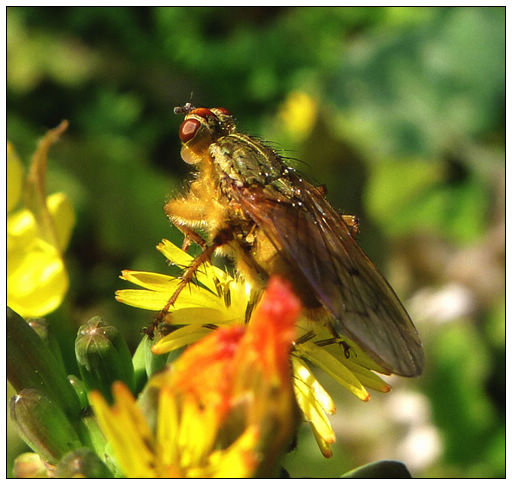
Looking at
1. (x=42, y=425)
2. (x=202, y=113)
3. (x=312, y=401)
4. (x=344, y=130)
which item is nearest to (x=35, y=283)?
(x=42, y=425)

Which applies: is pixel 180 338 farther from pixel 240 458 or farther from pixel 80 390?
pixel 240 458

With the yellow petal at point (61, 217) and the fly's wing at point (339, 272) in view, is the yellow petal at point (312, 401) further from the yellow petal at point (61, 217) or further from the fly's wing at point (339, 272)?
the yellow petal at point (61, 217)

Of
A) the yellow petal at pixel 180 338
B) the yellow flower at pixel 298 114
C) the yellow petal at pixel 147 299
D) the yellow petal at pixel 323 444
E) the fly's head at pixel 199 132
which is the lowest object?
the yellow petal at pixel 323 444

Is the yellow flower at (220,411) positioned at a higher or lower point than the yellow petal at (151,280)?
lower

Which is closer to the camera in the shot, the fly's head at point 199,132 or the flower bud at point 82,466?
the flower bud at point 82,466

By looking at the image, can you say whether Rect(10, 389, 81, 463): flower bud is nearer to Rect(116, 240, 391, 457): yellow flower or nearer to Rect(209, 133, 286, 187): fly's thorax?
Rect(116, 240, 391, 457): yellow flower

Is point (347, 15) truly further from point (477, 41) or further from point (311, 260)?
point (311, 260)

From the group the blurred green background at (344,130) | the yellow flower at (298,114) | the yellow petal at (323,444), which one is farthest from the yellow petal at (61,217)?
the yellow flower at (298,114)

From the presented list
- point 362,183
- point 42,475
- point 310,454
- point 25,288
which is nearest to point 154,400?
point 42,475
